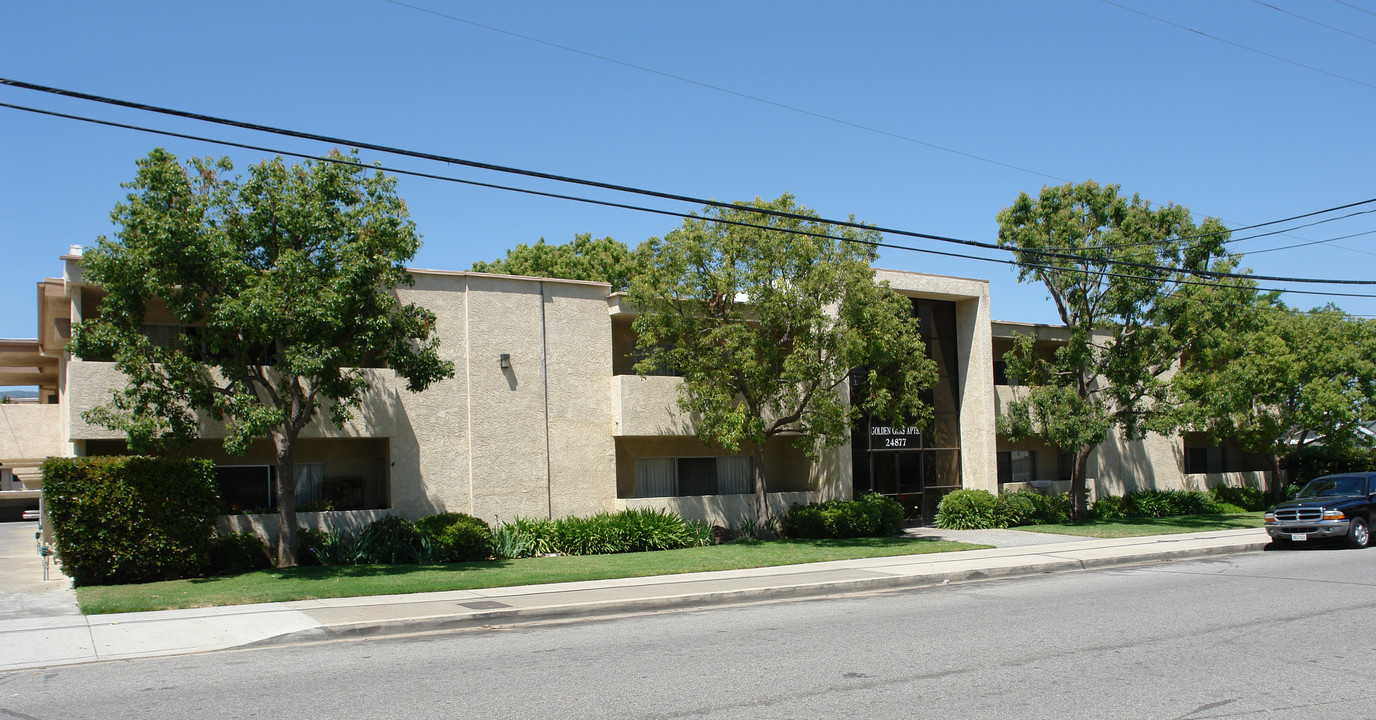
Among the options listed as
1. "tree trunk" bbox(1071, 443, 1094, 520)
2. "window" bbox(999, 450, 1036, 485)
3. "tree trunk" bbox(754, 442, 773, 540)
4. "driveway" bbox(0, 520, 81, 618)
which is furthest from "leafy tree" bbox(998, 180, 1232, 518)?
"driveway" bbox(0, 520, 81, 618)

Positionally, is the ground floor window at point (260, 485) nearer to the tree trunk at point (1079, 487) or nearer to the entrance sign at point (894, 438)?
the entrance sign at point (894, 438)

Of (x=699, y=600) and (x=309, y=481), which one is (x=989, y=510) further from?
(x=309, y=481)

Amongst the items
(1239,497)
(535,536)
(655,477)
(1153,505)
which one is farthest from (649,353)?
(1239,497)

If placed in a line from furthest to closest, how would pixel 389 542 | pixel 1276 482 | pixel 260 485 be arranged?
pixel 1276 482, pixel 260 485, pixel 389 542

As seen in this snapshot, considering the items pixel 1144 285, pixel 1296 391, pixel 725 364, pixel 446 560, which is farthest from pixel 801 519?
pixel 1296 391

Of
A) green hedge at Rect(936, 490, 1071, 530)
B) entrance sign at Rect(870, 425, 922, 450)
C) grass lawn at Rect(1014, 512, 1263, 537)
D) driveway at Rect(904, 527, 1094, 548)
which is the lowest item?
grass lawn at Rect(1014, 512, 1263, 537)

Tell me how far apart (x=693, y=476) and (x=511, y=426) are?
5.47m

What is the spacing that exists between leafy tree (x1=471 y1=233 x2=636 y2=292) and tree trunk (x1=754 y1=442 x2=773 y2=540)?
64.6 feet

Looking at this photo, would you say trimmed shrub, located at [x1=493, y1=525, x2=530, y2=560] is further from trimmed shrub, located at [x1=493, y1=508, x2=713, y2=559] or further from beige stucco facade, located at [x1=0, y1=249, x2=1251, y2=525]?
beige stucco facade, located at [x1=0, y1=249, x2=1251, y2=525]

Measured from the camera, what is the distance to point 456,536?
1897 cm

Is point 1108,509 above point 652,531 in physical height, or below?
below

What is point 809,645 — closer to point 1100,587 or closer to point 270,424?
point 1100,587

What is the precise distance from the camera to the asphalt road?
24.5 feet

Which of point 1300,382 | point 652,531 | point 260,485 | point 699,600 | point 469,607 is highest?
point 1300,382
